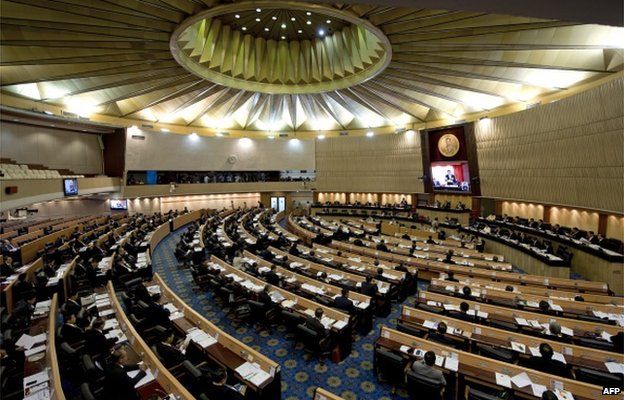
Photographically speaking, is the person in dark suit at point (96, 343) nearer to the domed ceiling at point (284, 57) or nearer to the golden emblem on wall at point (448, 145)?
the domed ceiling at point (284, 57)

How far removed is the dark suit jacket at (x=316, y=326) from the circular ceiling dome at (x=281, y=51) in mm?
11721

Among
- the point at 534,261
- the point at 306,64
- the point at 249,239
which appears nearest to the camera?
the point at 534,261

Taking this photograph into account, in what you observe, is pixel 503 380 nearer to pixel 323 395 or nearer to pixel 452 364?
pixel 452 364

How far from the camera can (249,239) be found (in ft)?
49.3

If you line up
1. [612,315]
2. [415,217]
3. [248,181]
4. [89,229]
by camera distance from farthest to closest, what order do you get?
[248,181] → [415,217] → [89,229] → [612,315]

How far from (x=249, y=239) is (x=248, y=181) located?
15187 millimetres

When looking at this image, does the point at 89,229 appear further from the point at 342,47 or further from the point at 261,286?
the point at 342,47

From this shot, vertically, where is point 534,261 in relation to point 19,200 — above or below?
below

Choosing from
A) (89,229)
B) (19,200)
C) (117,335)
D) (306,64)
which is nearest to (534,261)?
(117,335)

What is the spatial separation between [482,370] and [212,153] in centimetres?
2632

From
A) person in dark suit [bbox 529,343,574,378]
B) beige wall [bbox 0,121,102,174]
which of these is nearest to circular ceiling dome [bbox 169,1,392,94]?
person in dark suit [bbox 529,343,574,378]

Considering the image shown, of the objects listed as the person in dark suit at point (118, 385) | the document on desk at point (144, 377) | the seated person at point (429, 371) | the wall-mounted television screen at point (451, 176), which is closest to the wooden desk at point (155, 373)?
the document on desk at point (144, 377)

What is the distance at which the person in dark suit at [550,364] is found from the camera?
4812mm

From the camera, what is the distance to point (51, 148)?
20500 millimetres
